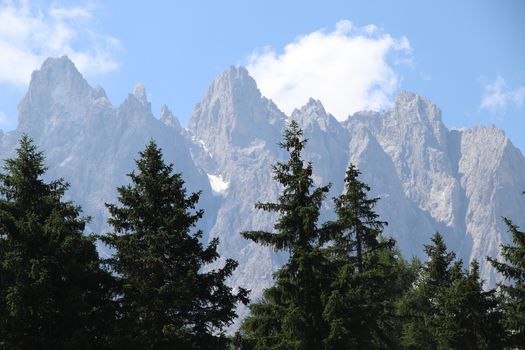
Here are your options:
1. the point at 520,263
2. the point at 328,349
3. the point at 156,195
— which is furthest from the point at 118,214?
the point at 520,263

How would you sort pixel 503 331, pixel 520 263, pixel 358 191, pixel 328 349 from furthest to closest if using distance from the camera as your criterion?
pixel 503 331 → pixel 358 191 → pixel 520 263 → pixel 328 349

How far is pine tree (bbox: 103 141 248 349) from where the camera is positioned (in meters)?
20.6

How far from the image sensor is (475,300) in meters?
31.2

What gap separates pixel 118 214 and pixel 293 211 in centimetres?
587

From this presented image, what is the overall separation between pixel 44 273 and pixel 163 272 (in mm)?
3875

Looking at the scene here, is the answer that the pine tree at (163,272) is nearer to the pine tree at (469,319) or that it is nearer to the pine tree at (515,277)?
the pine tree at (515,277)

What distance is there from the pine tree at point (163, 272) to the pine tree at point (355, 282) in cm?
328

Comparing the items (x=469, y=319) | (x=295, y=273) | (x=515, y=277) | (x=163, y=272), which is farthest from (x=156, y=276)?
(x=469, y=319)

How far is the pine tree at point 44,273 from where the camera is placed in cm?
1839

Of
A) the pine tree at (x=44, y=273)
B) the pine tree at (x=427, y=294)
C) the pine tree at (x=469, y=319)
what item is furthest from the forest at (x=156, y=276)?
the pine tree at (x=427, y=294)

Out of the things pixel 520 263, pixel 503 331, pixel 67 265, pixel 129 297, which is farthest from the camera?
pixel 503 331

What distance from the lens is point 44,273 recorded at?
60.5ft

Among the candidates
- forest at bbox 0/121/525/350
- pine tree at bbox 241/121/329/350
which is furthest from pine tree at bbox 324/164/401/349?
pine tree at bbox 241/121/329/350

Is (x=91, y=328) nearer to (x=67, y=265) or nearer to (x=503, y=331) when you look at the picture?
(x=67, y=265)
